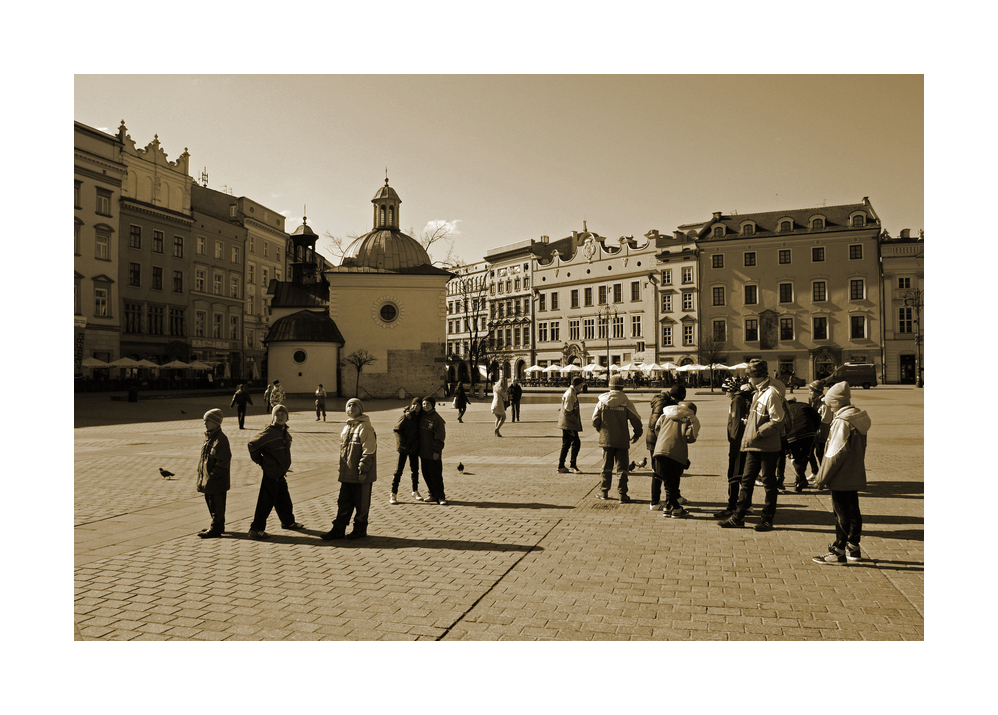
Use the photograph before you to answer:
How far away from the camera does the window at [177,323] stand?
32953mm

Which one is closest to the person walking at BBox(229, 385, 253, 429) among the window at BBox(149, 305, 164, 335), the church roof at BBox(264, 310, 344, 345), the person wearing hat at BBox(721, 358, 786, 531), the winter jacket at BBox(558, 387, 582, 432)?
the window at BBox(149, 305, 164, 335)

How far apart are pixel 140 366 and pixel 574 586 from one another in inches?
1180

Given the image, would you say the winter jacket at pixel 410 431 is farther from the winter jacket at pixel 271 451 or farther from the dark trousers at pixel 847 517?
the dark trousers at pixel 847 517

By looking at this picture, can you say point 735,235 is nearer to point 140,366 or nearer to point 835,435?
point 140,366

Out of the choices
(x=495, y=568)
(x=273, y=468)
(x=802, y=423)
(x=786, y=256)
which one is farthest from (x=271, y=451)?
(x=786, y=256)

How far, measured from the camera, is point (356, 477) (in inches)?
291

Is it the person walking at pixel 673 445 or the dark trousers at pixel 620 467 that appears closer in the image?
the person walking at pixel 673 445

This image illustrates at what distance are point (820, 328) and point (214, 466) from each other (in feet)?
100

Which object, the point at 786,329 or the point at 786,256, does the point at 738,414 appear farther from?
the point at 786,256

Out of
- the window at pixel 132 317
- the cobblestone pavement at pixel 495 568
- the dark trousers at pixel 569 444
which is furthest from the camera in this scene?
the window at pixel 132 317

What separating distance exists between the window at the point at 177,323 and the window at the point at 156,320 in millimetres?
818

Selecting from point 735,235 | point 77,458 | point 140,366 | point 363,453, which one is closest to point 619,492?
point 363,453

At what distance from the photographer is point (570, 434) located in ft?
39.9

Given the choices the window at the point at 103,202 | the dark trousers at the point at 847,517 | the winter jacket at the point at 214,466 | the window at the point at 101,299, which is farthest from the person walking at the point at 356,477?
the window at the point at 103,202
